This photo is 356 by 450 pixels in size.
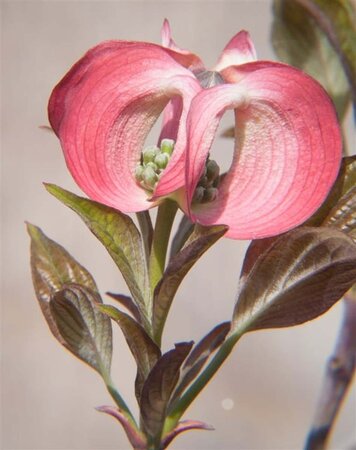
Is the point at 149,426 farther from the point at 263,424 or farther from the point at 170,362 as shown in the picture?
the point at 263,424

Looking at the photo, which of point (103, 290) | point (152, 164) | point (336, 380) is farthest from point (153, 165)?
point (103, 290)

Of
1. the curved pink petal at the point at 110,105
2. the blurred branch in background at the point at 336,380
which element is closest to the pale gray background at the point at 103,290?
the blurred branch in background at the point at 336,380

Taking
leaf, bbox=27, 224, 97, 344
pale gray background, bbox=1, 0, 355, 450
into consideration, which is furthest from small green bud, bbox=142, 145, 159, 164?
pale gray background, bbox=1, 0, 355, 450

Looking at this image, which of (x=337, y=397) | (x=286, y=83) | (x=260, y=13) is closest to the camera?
(x=286, y=83)

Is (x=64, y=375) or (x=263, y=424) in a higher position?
(x=64, y=375)

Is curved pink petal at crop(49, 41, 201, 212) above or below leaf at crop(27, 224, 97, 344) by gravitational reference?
above

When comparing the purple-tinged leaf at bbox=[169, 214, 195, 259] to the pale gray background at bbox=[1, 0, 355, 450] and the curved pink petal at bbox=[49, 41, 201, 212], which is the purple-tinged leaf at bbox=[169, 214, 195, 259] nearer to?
the curved pink petal at bbox=[49, 41, 201, 212]

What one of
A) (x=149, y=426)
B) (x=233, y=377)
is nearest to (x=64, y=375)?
(x=233, y=377)
